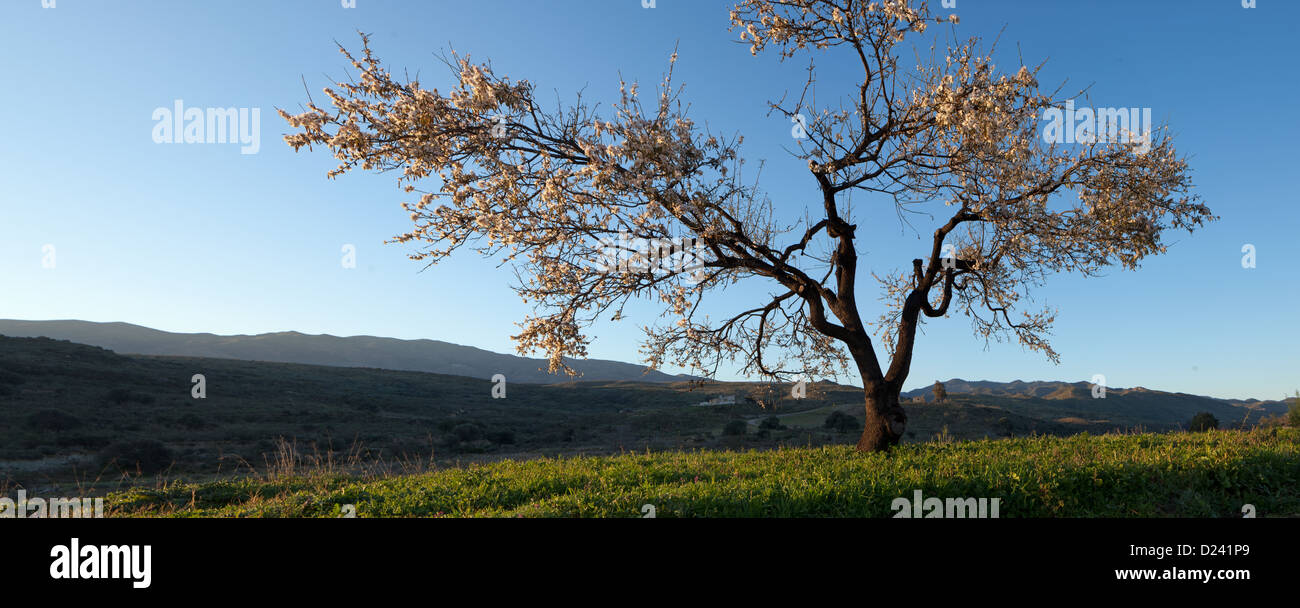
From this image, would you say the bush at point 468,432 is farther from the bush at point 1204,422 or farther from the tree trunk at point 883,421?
the bush at point 1204,422

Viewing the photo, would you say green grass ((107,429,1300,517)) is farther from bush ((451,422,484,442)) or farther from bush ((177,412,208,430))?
bush ((177,412,208,430))

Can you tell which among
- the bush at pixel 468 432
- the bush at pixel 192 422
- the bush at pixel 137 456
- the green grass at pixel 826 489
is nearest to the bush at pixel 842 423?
the bush at pixel 468 432

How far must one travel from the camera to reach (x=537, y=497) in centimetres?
917

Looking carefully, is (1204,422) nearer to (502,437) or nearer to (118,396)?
(502,437)

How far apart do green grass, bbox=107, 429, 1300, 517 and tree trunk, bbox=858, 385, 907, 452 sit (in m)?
1.62

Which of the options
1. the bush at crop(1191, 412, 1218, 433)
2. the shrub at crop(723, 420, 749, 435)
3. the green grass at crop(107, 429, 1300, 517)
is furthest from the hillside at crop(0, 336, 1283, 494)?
the green grass at crop(107, 429, 1300, 517)

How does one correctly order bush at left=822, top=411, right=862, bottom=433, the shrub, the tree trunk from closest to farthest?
the tree trunk, the shrub, bush at left=822, top=411, right=862, bottom=433

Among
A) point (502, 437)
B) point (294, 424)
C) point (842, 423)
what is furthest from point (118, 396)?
point (842, 423)

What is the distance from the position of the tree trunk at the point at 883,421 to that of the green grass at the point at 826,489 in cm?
162

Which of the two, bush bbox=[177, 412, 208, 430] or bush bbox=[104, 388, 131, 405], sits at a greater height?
bush bbox=[104, 388, 131, 405]

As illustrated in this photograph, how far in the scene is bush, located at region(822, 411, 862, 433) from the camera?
4506cm

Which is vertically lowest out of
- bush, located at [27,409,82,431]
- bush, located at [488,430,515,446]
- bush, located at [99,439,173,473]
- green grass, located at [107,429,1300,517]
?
bush, located at [488,430,515,446]
